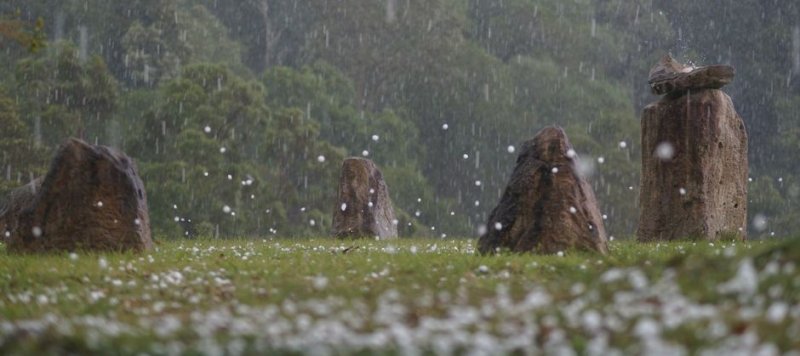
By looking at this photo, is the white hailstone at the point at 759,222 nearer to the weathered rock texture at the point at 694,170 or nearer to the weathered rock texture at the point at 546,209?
the weathered rock texture at the point at 694,170

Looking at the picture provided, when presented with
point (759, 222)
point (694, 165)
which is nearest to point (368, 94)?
point (759, 222)

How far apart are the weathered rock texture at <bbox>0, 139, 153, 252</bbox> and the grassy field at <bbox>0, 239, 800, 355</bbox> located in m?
3.97

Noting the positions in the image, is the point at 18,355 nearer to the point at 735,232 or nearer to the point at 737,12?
the point at 735,232

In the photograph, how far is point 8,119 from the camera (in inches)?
1527

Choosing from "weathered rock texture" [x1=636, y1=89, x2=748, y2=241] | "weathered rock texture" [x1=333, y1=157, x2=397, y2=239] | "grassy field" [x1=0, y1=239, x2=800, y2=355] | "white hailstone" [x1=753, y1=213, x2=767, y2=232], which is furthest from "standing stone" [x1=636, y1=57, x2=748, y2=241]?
"white hailstone" [x1=753, y1=213, x2=767, y2=232]

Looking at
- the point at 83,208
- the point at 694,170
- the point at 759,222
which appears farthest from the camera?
the point at 759,222

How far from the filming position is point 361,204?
27094 mm

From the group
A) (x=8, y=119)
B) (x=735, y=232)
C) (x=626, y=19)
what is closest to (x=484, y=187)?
(x=626, y=19)

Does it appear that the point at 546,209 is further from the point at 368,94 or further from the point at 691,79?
the point at 368,94

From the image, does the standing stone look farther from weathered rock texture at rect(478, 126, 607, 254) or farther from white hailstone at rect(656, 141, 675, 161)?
weathered rock texture at rect(478, 126, 607, 254)

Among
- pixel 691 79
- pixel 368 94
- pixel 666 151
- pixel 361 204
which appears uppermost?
pixel 691 79

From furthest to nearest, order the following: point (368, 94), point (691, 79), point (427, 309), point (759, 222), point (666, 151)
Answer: point (368, 94) → point (759, 222) → point (666, 151) → point (691, 79) → point (427, 309)

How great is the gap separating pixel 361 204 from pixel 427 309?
58.1 ft

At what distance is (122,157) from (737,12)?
3816 cm
